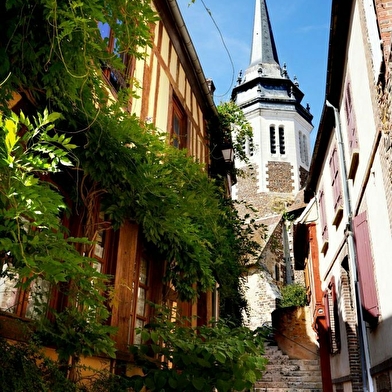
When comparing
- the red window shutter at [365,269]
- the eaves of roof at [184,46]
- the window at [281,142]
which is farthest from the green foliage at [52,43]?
the window at [281,142]

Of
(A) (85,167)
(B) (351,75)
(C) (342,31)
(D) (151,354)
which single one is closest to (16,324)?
(A) (85,167)

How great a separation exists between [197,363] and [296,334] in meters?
13.5

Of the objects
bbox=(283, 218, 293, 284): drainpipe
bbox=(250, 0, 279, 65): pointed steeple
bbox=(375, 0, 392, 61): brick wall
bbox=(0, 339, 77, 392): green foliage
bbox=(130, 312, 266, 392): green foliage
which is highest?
bbox=(250, 0, 279, 65): pointed steeple

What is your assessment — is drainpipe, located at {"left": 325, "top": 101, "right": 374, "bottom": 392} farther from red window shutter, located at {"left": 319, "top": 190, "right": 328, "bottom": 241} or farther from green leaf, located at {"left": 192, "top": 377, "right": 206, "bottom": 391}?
green leaf, located at {"left": 192, "top": 377, "right": 206, "bottom": 391}

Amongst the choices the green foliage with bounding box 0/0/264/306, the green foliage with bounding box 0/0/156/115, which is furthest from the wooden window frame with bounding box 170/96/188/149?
the green foliage with bounding box 0/0/156/115

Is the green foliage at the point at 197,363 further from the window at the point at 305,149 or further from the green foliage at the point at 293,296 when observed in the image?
the window at the point at 305,149

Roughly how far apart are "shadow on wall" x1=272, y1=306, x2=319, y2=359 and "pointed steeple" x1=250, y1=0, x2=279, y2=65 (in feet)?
97.1

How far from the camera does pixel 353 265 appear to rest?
7648 millimetres

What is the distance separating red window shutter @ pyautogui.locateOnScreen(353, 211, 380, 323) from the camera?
6328 millimetres

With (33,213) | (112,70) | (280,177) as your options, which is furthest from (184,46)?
(280,177)

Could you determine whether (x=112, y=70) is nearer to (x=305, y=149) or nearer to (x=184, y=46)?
(x=184, y=46)

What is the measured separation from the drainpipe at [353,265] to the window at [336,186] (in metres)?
0.70

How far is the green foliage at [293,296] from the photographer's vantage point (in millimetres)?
20984

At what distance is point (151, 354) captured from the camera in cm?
510
